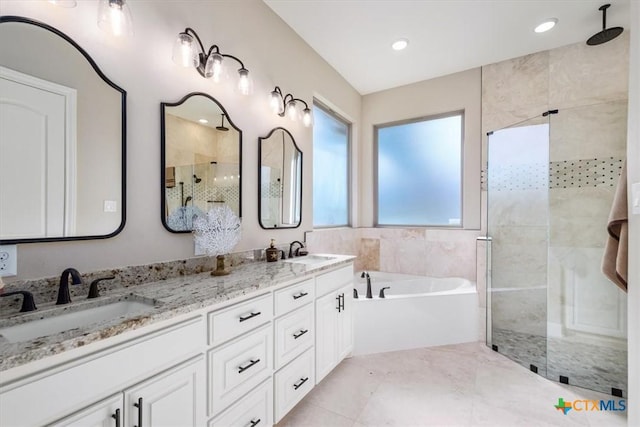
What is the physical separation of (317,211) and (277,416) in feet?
6.36

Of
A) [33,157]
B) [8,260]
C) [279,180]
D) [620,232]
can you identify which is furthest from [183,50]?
[620,232]

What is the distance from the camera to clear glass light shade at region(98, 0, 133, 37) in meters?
1.19

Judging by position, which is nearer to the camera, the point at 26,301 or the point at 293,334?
the point at 26,301

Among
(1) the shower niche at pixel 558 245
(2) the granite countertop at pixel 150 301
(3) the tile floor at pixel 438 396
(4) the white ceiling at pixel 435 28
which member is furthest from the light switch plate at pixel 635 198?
(4) the white ceiling at pixel 435 28

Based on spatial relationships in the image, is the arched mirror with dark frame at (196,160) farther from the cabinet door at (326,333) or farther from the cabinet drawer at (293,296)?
the cabinet door at (326,333)

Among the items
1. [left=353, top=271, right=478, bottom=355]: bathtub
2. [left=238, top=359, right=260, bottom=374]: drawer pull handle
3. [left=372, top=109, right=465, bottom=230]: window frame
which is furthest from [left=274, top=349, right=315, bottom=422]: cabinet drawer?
[left=372, top=109, right=465, bottom=230]: window frame

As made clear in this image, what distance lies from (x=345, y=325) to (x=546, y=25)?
120 inches

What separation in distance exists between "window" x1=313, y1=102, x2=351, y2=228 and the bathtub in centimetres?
107

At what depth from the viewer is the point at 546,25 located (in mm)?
2404

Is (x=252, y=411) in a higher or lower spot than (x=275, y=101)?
lower

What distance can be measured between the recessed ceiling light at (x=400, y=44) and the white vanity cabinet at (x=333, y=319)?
7.09 feet

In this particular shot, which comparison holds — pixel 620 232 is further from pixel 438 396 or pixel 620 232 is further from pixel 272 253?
pixel 272 253

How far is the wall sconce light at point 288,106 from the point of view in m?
2.24

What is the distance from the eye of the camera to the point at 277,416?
1.51 meters
